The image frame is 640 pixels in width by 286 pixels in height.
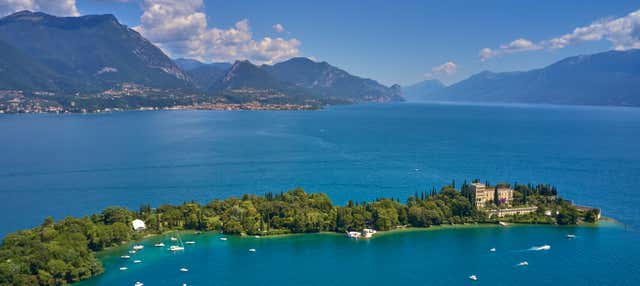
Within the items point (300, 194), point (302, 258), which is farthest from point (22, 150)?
point (302, 258)

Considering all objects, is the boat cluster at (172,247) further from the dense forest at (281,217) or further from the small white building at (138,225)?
the small white building at (138,225)

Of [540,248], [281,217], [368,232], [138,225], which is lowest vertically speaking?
[540,248]

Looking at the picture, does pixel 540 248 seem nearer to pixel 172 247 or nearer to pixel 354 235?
pixel 354 235

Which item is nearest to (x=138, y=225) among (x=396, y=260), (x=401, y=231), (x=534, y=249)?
(x=396, y=260)

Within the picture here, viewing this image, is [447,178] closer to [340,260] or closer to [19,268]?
[340,260]

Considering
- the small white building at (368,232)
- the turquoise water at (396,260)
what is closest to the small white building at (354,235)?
the small white building at (368,232)

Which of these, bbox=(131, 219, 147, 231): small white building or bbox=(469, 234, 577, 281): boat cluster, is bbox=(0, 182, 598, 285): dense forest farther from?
bbox=(469, 234, 577, 281): boat cluster

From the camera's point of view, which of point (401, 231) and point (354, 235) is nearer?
point (354, 235)
